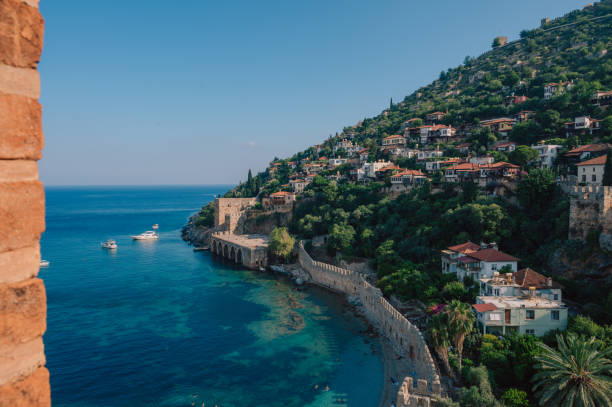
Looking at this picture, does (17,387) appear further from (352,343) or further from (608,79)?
(608,79)

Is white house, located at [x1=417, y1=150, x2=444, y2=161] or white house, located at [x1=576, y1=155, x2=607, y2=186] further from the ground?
white house, located at [x1=417, y1=150, x2=444, y2=161]

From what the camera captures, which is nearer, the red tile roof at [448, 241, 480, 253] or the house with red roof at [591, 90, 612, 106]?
the red tile roof at [448, 241, 480, 253]

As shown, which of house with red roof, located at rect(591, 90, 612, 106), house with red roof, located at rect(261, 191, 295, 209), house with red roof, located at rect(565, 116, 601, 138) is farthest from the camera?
house with red roof, located at rect(261, 191, 295, 209)

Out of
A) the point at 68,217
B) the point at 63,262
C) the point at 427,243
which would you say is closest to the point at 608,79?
the point at 427,243

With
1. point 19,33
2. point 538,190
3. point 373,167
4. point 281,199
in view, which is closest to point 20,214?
point 19,33

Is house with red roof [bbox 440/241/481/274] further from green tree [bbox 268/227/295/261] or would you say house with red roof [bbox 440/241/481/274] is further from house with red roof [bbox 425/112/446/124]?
house with red roof [bbox 425/112/446/124]

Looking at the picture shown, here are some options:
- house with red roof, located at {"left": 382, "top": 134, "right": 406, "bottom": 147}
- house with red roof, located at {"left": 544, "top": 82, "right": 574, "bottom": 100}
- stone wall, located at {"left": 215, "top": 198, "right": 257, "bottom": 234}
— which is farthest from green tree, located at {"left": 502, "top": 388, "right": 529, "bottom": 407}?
house with red roof, located at {"left": 544, "top": 82, "right": 574, "bottom": 100}
